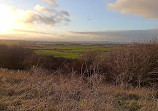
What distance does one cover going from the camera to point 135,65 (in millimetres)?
10812

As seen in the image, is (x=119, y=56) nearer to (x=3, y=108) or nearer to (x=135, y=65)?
(x=135, y=65)

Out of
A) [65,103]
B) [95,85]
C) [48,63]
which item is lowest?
[48,63]

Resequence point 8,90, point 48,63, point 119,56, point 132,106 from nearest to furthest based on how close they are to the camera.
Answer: point 132,106, point 8,90, point 119,56, point 48,63

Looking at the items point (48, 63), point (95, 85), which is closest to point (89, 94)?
point (95, 85)

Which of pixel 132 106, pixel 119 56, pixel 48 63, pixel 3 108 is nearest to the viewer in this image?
pixel 3 108

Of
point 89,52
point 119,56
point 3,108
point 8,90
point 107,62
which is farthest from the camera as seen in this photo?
point 89,52

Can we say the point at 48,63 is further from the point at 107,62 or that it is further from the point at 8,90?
the point at 8,90

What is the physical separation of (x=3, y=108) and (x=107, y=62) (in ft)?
27.9

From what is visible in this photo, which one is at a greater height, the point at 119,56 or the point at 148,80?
the point at 119,56

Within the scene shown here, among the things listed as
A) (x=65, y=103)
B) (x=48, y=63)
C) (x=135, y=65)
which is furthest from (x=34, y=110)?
(x=48, y=63)

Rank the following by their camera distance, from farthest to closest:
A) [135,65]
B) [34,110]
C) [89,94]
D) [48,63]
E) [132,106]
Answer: [48,63], [135,65], [132,106], [34,110], [89,94]

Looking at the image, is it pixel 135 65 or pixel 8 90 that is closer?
pixel 8 90

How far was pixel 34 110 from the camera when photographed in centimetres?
418

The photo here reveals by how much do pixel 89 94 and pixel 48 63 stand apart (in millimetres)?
17543
